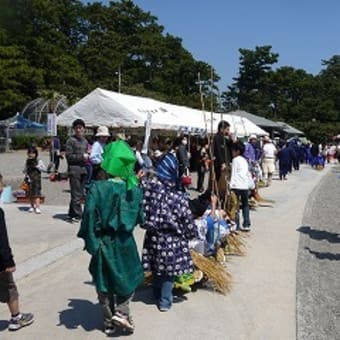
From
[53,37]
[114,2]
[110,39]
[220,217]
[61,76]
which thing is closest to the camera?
[220,217]

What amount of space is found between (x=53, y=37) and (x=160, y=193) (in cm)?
5260

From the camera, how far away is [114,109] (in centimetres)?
1516

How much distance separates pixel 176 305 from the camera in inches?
214

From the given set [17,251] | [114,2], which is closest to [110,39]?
[114,2]

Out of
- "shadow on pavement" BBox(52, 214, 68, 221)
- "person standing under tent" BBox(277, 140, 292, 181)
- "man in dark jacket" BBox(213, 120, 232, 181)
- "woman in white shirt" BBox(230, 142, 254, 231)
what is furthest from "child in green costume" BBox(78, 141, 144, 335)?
"person standing under tent" BBox(277, 140, 292, 181)

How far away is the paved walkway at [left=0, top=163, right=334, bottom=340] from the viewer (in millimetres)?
4723

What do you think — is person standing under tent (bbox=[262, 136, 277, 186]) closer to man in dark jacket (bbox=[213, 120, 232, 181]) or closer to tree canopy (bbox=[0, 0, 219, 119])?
man in dark jacket (bbox=[213, 120, 232, 181])

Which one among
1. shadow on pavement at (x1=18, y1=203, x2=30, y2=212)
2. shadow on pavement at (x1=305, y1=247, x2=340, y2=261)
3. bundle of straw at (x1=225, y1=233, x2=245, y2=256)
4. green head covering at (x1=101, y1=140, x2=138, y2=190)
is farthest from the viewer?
shadow on pavement at (x1=18, y1=203, x2=30, y2=212)

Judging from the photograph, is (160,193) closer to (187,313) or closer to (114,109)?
(187,313)

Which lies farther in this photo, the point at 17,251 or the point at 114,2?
the point at 114,2

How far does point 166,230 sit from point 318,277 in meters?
2.51

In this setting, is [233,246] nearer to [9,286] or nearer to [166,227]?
[166,227]

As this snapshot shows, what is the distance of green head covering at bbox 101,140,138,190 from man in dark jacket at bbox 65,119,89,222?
536cm

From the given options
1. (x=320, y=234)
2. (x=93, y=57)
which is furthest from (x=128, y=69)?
(x=320, y=234)
